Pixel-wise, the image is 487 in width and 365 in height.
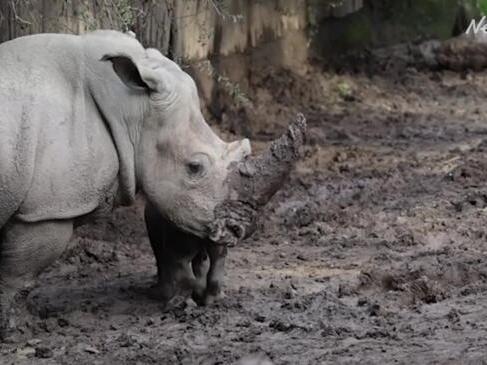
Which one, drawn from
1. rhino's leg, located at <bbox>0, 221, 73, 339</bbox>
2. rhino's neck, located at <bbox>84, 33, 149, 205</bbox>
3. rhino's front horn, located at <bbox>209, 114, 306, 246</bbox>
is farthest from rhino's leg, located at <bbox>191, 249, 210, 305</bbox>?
rhino's leg, located at <bbox>0, 221, 73, 339</bbox>

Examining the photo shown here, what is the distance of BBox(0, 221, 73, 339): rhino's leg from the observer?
537 centimetres

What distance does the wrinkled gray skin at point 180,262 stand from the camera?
19.4 feet

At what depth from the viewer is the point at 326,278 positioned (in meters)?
6.45

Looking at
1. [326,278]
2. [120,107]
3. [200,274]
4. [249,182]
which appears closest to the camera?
[120,107]

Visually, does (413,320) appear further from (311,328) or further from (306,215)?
(306,215)

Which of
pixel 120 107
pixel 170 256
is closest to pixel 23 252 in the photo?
pixel 120 107

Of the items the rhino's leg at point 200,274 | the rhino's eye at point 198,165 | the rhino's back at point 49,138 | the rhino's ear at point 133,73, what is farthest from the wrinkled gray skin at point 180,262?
the rhino's ear at point 133,73

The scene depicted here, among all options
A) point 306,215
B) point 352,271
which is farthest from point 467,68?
point 352,271

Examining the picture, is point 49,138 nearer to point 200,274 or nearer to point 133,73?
point 133,73

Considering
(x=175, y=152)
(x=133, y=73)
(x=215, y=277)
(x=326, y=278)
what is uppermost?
(x=133, y=73)

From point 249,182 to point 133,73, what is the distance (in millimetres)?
679

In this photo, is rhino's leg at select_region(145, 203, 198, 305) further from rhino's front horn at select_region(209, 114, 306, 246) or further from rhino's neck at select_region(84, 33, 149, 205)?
rhino's neck at select_region(84, 33, 149, 205)

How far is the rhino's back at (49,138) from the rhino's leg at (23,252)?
7 centimetres

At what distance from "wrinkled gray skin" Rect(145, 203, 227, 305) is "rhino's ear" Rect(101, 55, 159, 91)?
652mm
